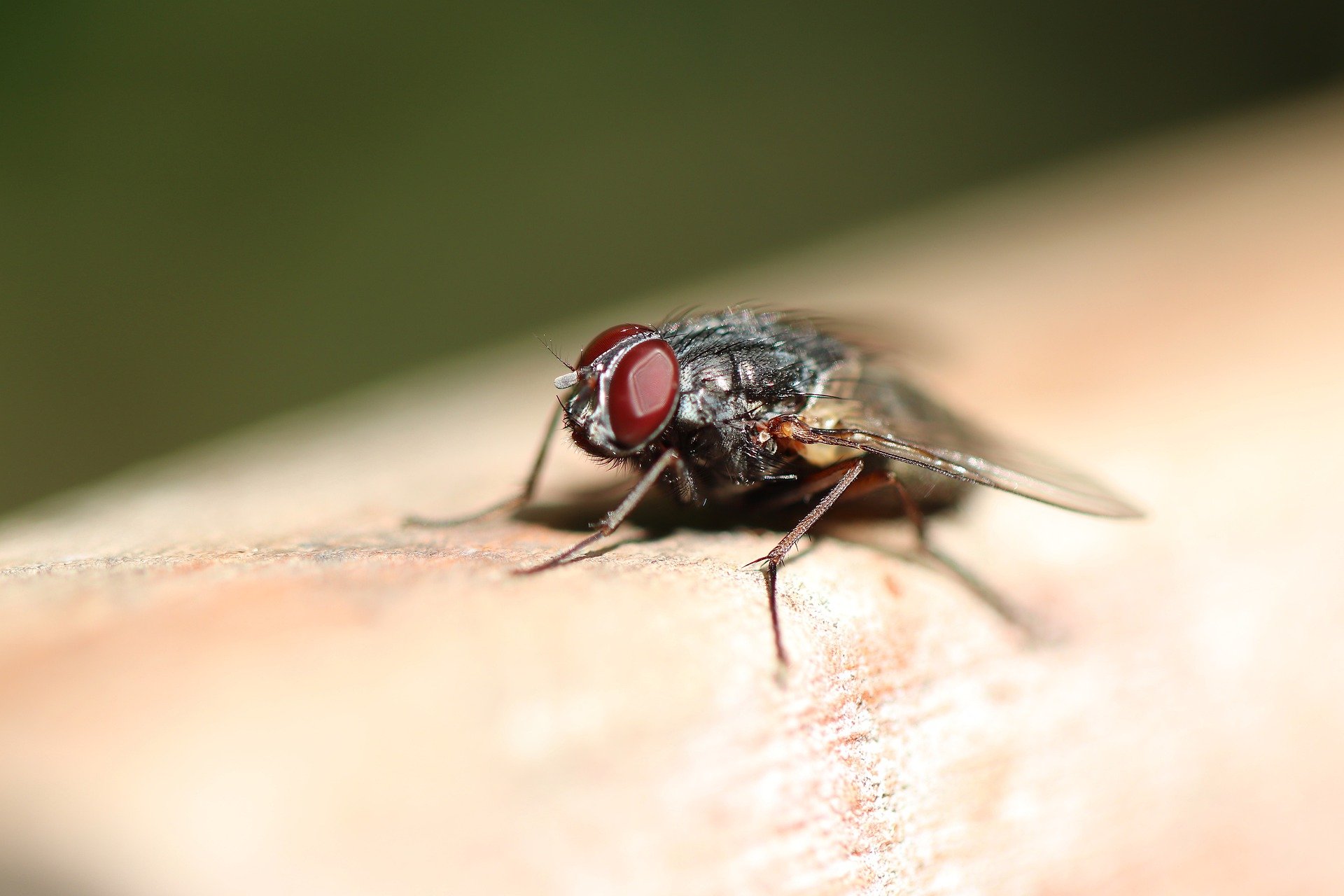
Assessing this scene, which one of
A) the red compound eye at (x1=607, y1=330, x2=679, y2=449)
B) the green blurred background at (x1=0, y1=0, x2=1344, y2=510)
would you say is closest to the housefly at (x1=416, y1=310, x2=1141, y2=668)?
the red compound eye at (x1=607, y1=330, x2=679, y2=449)

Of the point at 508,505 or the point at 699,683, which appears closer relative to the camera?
the point at 699,683

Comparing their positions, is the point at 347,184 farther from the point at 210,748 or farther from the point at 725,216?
the point at 210,748

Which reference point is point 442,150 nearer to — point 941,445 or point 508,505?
point 508,505

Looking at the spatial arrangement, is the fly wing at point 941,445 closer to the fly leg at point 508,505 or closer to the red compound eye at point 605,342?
the red compound eye at point 605,342

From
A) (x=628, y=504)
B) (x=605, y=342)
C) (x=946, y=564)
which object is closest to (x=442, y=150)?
(x=605, y=342)

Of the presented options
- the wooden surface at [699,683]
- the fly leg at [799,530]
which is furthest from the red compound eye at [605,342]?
the fly leg at [799,530]

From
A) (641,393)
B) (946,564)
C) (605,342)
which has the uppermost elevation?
(605,342)

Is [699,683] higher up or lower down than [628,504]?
lower down

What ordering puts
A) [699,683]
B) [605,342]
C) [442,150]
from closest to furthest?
[699,683]
[605,342]
[442,150]
